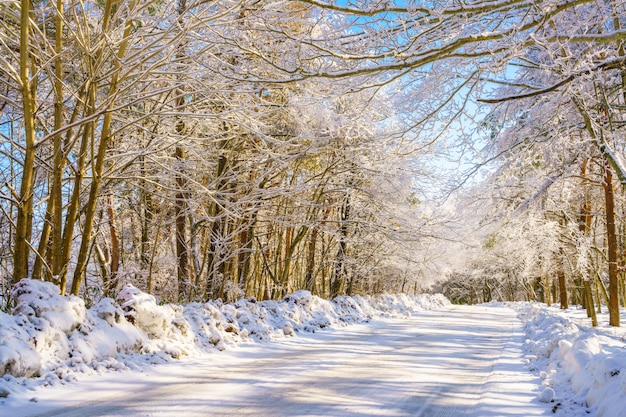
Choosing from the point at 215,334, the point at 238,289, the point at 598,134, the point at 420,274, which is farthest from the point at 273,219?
the point at 420,274

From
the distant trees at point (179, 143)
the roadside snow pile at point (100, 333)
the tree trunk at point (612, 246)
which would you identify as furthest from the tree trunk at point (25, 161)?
the tree trunk at point (612, 246)

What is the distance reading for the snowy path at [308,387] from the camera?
343cm

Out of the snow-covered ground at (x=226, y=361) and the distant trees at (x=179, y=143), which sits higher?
the distant trees at (x=179, y=143)

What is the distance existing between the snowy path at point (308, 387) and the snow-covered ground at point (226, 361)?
20 mm

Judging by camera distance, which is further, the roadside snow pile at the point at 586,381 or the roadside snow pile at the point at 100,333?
the roadside snow pile at the point at 100,333

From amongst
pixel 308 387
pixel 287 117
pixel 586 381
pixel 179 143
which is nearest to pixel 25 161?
pixel 179 143

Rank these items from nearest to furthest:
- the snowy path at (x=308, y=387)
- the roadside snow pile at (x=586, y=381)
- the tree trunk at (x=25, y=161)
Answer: the roadside snow pile at (x=586, y=381)
the snowy path at (x=308, y=387)
the tree trunk at (x=25, y=161)

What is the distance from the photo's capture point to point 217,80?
6473 mm

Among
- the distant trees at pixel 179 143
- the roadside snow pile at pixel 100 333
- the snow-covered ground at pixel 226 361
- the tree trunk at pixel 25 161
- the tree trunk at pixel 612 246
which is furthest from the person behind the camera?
the tree trunk at pixel 612 246

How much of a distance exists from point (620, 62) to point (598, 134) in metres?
1.97

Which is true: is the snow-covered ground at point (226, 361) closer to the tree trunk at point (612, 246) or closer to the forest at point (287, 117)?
the forest at point (287, 117)

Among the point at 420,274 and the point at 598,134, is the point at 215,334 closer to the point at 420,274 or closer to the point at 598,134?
the point at 598,134

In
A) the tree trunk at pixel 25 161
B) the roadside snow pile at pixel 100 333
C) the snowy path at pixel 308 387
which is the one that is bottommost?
the snowy path at pixel 308 387

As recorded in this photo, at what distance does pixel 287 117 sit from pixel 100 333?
24.1 ft
